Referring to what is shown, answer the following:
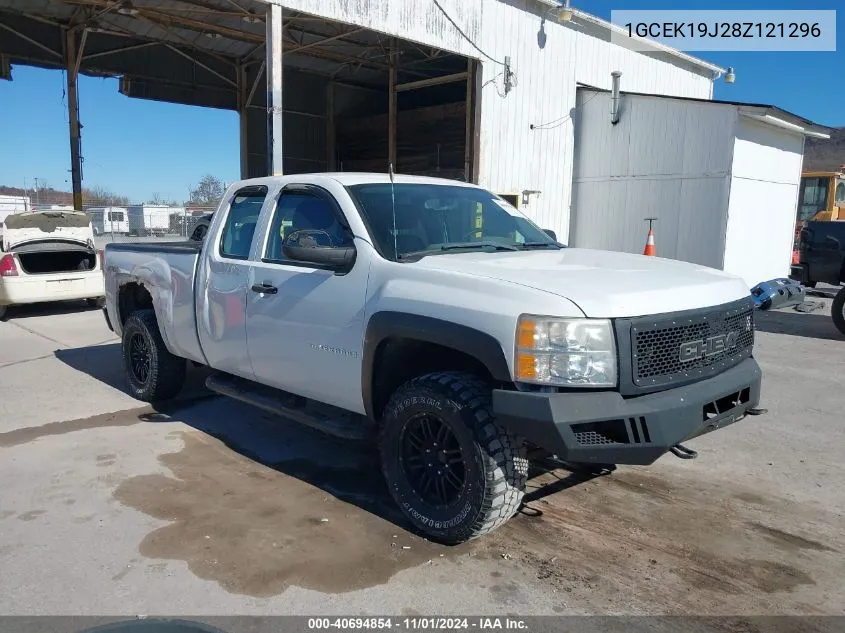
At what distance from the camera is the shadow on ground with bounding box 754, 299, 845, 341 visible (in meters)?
10.3

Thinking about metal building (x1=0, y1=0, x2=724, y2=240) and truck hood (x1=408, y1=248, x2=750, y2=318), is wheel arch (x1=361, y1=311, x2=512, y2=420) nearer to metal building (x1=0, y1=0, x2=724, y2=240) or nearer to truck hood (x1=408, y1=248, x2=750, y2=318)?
truck hood (x1=408, y1=248, x2=750, y2=318)

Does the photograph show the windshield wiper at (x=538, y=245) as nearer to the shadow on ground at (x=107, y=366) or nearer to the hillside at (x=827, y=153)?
the shadow on ground at (x=107, y=366)

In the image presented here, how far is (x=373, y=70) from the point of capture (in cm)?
2227

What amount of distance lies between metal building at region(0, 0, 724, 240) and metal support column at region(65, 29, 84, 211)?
0.13 feet

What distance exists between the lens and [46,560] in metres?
3.36

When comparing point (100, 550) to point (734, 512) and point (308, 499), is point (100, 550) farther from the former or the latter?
point (734, 512)

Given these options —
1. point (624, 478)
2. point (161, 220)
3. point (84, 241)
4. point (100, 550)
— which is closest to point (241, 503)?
point (100, 550)

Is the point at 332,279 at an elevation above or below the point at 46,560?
above

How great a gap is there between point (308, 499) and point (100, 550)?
1.17 meters

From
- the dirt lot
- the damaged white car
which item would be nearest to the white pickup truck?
the dirt lot

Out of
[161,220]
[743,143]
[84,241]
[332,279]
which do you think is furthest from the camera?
[161,220]

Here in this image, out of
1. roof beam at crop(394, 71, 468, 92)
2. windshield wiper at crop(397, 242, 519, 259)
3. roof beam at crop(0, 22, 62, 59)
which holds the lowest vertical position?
windshield wiper at crop(397, 242, 519, 259)

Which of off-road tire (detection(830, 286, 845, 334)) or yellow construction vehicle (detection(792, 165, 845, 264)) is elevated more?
yellow construction vehicle (detection(792, 165, 845, 264))

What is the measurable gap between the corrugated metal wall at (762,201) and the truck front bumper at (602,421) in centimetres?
1207
